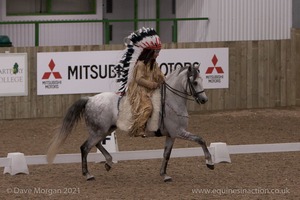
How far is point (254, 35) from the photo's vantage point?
86.2 ft

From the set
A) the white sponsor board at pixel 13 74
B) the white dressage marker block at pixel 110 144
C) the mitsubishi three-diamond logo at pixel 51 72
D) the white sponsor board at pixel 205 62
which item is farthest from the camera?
the white sponsor board at pixel 205 62

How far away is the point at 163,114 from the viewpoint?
14.9 m

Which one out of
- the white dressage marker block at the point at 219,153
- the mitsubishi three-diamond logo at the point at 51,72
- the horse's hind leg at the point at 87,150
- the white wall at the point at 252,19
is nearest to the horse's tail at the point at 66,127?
the horse's hind leg at the point at 87,150

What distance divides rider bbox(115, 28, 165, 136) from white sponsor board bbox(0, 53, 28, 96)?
7574mm

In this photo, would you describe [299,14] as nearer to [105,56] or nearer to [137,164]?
[105,56]

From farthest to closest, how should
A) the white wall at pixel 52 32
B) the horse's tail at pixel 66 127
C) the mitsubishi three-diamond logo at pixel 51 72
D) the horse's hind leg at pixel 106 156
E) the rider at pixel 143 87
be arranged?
the white wall at pixel 52 32, the mitsubishi three-diamond logo at pixel 51 72, the horse's hind leg at pixel 106 156, the horse's tail at pixel 66 127, the rider at pixel 143 87

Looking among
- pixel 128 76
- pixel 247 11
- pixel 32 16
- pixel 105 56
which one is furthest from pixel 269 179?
pixel 32 16

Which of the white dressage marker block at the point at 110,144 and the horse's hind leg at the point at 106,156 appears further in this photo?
the white dressage marker block at the point at 110,144

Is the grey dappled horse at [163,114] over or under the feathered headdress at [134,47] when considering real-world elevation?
under

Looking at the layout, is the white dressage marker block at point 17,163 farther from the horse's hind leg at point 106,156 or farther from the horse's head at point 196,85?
the horse's head at point 196,85

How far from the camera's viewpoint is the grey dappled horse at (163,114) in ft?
48.5

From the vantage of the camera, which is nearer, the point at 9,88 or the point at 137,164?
the point at 137,164

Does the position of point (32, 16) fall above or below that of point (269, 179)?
above

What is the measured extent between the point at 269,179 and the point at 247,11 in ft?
38.3
